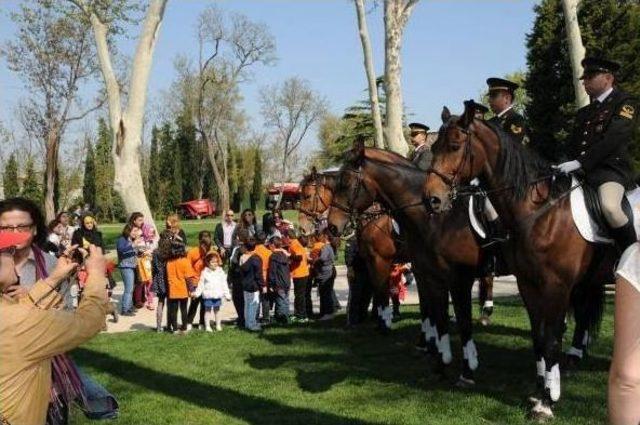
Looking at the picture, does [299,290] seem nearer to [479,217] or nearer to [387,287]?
[387,287]

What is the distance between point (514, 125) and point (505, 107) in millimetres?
433

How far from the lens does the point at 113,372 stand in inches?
347

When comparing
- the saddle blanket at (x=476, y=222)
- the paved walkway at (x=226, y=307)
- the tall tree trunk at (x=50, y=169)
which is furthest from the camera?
the tall tree trunk at (x=50, y=169)

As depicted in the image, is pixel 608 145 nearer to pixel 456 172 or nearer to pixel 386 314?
pixel 456 172

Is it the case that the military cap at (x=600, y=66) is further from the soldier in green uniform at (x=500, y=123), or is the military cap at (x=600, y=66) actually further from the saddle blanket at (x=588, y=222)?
the saddle blanket at (x=588, y=222)

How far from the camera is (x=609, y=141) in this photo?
626 cm

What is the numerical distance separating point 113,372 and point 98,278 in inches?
236

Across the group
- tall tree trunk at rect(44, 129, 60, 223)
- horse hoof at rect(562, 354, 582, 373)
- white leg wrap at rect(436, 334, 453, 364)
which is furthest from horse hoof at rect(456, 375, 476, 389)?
tall tree trunk at rect(44, 129, 60, 223)

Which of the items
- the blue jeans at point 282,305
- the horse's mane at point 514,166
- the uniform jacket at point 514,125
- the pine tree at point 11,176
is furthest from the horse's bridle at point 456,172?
the pine tree at point 11,176

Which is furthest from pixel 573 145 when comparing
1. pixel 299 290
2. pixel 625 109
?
pixel 299 290

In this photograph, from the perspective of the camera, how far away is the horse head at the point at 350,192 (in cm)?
779

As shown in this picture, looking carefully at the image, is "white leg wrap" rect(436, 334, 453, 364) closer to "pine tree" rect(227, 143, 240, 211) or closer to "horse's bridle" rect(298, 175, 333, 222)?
"horse's bridle" rect(298, 175, 333, 222)

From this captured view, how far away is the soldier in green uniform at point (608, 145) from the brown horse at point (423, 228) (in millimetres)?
1653

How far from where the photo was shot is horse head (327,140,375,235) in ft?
25.6
